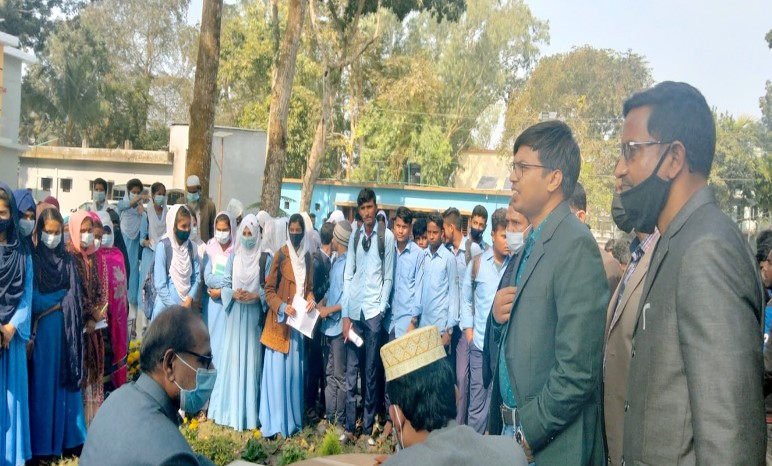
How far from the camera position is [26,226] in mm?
6195

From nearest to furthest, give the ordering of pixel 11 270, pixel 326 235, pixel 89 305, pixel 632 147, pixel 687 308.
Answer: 1. pixel 687 308
2. pixel 632 147
3. pixel 11 270
4. pixel 89 305
5. pixel 326 235

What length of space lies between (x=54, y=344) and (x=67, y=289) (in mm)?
472

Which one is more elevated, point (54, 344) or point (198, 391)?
point (198, 391)

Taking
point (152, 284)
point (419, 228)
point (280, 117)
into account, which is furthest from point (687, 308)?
point (280, 117)

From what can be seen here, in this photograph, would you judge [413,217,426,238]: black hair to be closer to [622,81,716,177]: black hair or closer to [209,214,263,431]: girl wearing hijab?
[209,214,263,431]: girl wearing hijab

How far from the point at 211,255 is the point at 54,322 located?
1.89 m

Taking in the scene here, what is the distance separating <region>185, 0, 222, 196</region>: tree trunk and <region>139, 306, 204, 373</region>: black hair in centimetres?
894

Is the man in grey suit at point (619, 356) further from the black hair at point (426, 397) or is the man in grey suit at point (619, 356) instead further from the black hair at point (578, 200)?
the black hair at point (578, 200)

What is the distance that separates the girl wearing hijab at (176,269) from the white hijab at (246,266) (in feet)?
1.82

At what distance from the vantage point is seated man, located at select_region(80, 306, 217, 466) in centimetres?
275

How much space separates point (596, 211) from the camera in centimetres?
3331

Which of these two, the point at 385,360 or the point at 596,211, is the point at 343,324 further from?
the point at 596,211

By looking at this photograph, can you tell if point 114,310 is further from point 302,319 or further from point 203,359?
point 203,359

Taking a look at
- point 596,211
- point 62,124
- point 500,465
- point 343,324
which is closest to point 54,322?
point 343,324
